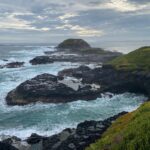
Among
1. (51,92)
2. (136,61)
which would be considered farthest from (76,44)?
(51,92)

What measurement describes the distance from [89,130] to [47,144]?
4.16m

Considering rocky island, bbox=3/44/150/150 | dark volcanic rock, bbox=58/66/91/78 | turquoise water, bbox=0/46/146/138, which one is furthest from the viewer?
dark volcanic rock, bbox=58/66/91/78

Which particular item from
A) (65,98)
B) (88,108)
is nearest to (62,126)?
(88,108)

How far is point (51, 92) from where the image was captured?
209ft

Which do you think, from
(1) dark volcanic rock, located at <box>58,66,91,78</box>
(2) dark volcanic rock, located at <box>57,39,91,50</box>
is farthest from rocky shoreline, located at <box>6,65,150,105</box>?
(2) dark volcanic rock, located at <box>57,39,91,50</box>

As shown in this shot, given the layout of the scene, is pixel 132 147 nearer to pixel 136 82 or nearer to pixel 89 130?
pixel 89 130

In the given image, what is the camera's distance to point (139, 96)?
65.8 m

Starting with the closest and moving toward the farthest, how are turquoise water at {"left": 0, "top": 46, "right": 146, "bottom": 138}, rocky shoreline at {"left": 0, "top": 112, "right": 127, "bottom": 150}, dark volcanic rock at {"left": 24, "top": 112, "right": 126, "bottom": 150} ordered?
dark volcanic rock at {"left": 24, "top": 112, "right": 126, "bottom": 150}, rocky shoreline at {"left": 0, "top": 112, "right": 127, "bottom": 150}, turquoise water at {"left": 0, "top": 46, "right": 146, "bottom": 138}

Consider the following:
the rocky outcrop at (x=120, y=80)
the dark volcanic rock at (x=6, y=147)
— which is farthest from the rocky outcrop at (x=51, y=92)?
the dark volcanic rock at (x=6, y=147)

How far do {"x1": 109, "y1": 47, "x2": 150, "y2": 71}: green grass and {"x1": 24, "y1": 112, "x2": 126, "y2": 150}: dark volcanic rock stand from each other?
3698 centimetres

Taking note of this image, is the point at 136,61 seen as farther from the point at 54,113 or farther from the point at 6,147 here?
the point at 6,147

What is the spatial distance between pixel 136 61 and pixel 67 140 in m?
49.6

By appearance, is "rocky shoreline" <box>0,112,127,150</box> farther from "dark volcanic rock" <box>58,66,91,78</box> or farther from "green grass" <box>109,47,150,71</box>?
"dark volcanic rock" <box>58,66,91,78</box>

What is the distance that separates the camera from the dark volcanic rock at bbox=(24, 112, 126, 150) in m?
32.1
